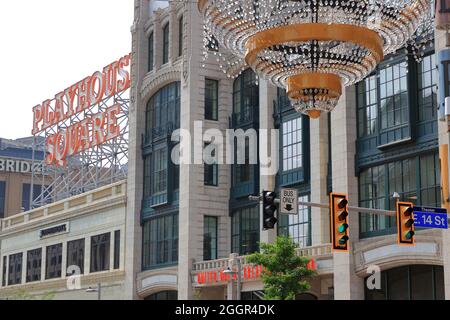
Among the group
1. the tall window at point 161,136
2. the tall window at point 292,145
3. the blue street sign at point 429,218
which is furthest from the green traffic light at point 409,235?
the tall window at point 161,136

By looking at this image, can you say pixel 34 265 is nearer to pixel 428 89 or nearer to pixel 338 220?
pixel 428 89

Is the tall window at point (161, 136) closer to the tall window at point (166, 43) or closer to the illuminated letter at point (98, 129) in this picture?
the tall window at point (166, 43)

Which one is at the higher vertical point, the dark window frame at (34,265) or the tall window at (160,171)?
the tall window at (160,171)

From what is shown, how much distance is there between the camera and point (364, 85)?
1678 inches

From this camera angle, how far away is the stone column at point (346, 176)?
40.5 metres

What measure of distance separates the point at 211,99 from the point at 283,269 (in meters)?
17.2

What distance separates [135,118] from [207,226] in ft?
36.1

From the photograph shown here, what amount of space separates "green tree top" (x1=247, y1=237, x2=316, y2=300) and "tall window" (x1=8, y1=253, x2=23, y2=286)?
1520 inches

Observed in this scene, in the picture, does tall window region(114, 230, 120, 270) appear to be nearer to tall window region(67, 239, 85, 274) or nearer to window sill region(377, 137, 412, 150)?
tall window region(67, 239, 85, 274)

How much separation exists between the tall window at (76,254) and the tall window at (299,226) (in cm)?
2160

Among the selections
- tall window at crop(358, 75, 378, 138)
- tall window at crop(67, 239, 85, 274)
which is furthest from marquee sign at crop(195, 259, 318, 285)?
tall window at crop(67, 239, 85, 274)

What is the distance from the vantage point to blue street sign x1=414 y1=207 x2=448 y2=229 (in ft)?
76.9

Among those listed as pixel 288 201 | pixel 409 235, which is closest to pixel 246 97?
pixel 409 235

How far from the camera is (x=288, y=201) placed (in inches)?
868
